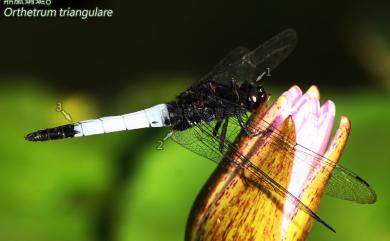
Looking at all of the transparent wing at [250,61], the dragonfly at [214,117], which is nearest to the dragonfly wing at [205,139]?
the dragonfly at [214,117]

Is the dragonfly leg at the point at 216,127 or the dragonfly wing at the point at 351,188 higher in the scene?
the dragonfly leg at the point at 216,127

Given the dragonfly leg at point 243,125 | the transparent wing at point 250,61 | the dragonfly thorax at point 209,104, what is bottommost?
the dragonfly leg at point 243,125

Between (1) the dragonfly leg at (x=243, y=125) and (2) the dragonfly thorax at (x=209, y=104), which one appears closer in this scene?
(1) the dragonfly leg at (x=243, y=125)

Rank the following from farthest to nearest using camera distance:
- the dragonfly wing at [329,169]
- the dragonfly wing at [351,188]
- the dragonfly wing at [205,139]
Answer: the dragonfly wing at [205,139] → the dragonfly wing at [351,188] → the dragonfly wing at [329,169]

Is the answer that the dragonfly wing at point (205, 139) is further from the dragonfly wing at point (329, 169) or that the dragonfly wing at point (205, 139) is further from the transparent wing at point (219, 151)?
the dragonfly wing at point (329, 169)

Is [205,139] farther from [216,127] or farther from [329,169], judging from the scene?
[329,169]

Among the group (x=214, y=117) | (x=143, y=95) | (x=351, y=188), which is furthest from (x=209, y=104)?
(x=143, y=95)

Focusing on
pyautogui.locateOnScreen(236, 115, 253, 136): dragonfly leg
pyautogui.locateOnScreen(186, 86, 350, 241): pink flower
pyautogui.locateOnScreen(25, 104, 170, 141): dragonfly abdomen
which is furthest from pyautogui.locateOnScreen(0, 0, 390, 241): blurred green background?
pyautogui.locateOnScreen(186, 86, 350, 241): pink flower

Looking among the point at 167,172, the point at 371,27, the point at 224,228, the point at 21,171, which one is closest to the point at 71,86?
the point at 21,171

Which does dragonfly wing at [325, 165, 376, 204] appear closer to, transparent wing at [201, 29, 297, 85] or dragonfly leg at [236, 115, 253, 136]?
dragonfly leg at [236, 115, 253, 136]
